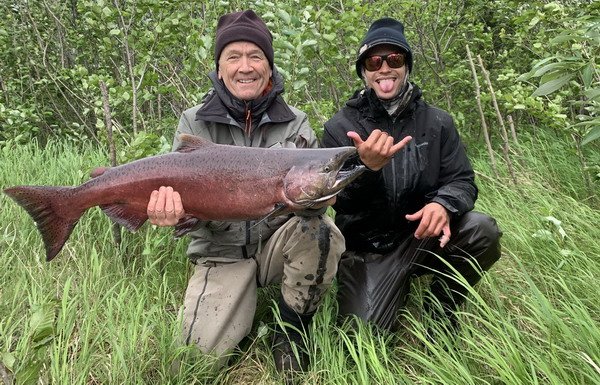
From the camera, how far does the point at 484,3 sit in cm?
611

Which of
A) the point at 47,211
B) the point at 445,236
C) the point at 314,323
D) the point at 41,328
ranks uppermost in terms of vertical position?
the point at 47,211

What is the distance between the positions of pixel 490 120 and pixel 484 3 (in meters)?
1.43

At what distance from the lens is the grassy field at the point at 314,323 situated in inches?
88.4

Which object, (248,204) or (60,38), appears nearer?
(248,204)

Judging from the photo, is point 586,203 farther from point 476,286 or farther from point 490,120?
point 490,120

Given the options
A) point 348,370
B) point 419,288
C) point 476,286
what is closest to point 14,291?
point 348,370

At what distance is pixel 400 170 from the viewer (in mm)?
3234

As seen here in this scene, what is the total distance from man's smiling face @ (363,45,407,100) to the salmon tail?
1.89 metres

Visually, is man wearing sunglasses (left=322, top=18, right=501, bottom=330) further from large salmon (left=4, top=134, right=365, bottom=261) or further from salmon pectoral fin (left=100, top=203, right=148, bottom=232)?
salmon pectoral fin (left=100, top=203, right=148, bottom=232)

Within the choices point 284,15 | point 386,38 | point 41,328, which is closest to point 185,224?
point 41,328

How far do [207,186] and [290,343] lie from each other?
1.13m

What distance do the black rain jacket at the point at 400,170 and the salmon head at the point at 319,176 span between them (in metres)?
0.79

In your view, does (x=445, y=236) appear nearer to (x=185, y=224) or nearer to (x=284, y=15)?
(x=185, y=224)

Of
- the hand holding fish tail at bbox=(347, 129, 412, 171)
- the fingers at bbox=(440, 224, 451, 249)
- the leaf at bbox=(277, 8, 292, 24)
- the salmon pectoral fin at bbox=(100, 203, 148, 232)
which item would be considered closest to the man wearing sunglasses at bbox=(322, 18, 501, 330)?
the fingers at bbox=(440, 224, 451, 249)
